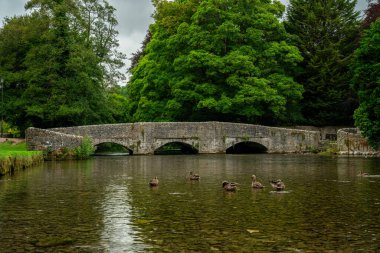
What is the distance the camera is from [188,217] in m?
10.9

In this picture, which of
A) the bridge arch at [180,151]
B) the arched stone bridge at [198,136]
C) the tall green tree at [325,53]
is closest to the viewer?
the arched stone bridge at [198,136]

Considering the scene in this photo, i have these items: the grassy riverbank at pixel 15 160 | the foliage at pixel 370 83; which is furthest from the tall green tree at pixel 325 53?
the grassy riverbank at pixel 15 160

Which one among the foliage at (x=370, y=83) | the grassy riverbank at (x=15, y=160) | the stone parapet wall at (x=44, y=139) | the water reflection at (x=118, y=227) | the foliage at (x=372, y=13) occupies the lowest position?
the water reflection at (x=118, y=227)

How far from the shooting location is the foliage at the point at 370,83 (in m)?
34.5

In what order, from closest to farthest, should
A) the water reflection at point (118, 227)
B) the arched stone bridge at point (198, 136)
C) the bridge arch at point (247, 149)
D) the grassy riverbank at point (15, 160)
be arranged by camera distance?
the water reflection at point (118, 227) → the grassy riverbank at point (15, 160) → the arched stone bridge at point (198, 136) → the bridge arch at point (247, 149)

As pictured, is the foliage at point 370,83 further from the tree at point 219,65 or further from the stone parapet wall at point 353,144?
the tree at point 219,65

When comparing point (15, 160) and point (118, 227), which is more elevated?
point (15, 160)

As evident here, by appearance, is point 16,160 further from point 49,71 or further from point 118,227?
point 49,71

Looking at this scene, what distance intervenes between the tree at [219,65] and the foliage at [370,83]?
38.2ft

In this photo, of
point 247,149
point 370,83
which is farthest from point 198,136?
point 370,83

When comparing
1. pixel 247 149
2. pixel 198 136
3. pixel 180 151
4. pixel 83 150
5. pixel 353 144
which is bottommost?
pixel 180 151

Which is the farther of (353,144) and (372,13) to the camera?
(372,13)

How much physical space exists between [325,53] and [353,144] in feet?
52.0

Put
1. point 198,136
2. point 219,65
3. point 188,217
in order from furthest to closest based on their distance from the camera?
1. point 219,65
2. point 198,136
3. point 188,217
